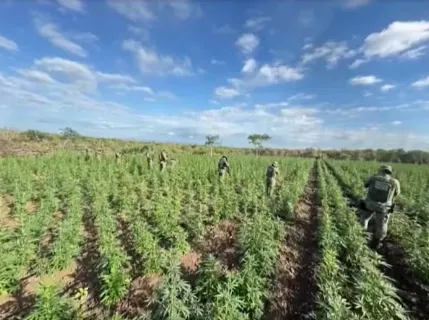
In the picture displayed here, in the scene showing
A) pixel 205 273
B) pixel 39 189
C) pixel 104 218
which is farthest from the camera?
pixel 39 189

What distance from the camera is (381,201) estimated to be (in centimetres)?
703

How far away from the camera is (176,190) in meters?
11.9

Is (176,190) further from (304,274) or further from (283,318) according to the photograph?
(283,318)

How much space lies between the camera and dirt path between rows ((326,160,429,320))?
15.2ft

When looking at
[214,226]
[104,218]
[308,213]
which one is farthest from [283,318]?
[308,213]

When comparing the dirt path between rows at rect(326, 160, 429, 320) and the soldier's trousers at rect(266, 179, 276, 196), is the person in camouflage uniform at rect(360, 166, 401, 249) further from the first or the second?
the soldier's trousers at rect(266, 179, 276, 196)

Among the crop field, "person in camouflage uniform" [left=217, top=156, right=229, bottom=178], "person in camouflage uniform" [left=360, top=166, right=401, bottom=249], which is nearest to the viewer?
the crop field

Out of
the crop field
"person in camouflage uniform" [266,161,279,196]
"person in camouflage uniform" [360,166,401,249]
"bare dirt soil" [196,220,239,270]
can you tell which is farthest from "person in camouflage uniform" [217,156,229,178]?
"person in camouflage uniform" [360,166,401,249]

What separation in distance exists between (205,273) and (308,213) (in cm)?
694

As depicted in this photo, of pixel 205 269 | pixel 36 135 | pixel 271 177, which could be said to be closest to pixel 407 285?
pixel 205 269

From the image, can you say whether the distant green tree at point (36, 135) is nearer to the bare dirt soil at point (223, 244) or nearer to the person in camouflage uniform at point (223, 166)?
the person in camouflage uniform at point (223, 166)

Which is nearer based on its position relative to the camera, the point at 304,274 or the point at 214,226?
the point at 304,274

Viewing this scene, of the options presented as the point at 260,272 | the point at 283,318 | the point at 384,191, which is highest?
the point at 384,191

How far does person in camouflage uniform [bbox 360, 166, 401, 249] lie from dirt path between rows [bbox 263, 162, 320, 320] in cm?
147
